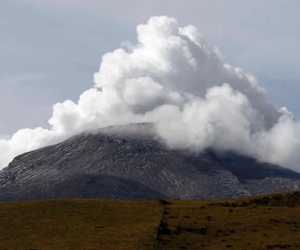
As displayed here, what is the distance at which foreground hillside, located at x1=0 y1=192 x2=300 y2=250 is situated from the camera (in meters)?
65.9

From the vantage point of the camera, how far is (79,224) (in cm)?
7388

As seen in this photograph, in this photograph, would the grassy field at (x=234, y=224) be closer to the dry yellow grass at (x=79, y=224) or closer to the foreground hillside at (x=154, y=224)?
the foreground hillside at (x=154, y=224)

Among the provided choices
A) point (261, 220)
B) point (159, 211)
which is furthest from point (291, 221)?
point (159, 211)

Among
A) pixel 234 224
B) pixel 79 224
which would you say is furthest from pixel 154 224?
pixel 234 224

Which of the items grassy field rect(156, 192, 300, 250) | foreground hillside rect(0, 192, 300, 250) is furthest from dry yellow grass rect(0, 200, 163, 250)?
grassy field rect(156, 192, 300, 250)

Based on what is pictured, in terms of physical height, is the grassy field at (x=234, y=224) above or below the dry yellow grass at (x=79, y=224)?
above

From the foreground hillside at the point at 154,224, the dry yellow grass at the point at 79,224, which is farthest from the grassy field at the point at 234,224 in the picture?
the dry yellow grass at the point at 79,224

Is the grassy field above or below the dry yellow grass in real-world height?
above

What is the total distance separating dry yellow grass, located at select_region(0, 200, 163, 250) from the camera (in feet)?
216

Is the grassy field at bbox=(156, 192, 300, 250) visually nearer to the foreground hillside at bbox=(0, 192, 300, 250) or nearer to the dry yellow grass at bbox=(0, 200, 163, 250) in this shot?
the foreground hillside at bbox=(0, 192, 300, 250)

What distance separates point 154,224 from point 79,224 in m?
9.28

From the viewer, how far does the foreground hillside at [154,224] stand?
65.9m

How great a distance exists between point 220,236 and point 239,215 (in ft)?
30.5

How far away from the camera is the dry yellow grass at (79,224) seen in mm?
65875
